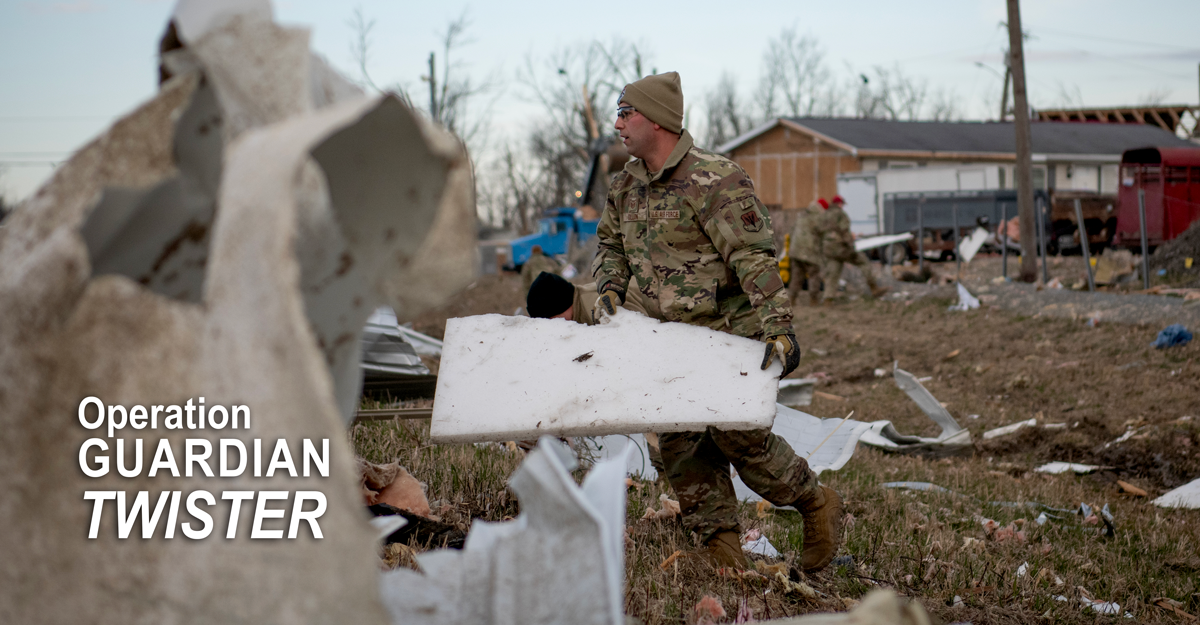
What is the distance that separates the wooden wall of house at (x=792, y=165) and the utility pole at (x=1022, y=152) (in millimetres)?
15942

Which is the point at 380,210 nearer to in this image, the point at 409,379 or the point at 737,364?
the point at 737,364

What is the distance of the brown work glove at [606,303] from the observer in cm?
387

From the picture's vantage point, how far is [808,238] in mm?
16016

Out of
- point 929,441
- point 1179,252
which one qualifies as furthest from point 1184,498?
point 1179,252

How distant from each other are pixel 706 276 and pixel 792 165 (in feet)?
111

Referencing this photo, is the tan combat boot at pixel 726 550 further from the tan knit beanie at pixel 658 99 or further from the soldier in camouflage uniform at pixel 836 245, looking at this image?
the soldier in camouflage uniform at pixel 836 245

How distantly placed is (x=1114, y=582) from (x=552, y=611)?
3.42 m

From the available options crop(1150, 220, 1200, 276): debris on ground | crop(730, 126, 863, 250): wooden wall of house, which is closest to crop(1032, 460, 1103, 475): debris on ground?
crop(1150, 220, 1200, 276): debris on ground

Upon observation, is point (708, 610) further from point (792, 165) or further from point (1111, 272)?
point (792, 165)

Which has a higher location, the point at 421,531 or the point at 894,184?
the point at 894,184

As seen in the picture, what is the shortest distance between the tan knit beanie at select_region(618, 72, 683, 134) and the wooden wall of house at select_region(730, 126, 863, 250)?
30.8 meters

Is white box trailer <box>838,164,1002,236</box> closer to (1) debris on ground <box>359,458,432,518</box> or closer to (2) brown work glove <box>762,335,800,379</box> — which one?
(2) brown work glove <box>762,335,800,379</box>

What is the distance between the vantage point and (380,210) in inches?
53.6

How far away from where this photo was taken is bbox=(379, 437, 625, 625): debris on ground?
1287 millimetres
